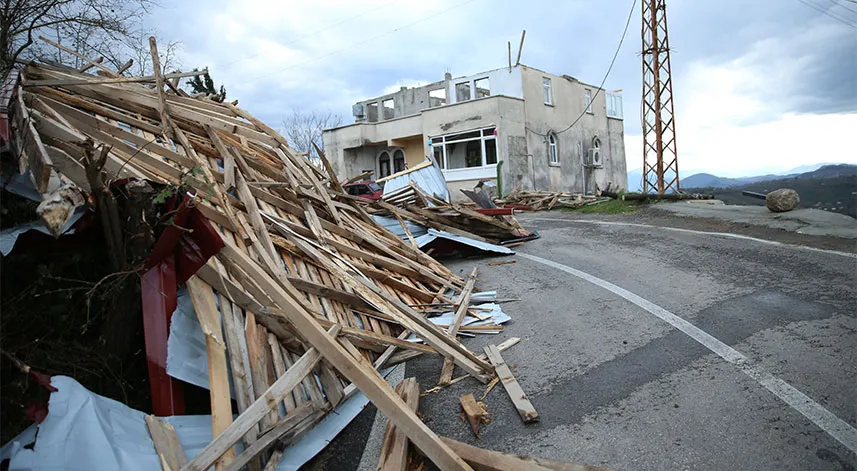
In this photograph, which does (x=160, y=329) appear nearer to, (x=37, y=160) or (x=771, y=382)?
(x=37, y=160)

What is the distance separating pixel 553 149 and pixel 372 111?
667 inches

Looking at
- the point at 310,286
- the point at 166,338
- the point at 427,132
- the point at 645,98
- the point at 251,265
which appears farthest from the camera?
the point at 427,132

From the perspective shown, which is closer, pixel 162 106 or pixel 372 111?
pixel 162 106

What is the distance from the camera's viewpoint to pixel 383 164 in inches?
1468

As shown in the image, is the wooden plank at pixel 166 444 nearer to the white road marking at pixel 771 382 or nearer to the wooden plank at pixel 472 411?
the wooden plank at pixel 472 411

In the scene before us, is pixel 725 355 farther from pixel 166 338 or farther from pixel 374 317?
pixel 166 338

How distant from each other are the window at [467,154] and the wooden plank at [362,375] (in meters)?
25.2

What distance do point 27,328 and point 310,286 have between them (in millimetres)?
2368

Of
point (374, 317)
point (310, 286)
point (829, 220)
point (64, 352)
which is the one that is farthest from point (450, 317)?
point (829, 220)

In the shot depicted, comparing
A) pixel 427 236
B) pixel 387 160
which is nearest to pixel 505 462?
pixel 427 236

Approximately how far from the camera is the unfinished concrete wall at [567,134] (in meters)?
30.5

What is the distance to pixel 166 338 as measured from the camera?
3.57 m

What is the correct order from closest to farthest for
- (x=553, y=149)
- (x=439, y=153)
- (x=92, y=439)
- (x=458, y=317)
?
(x=92, y=439) < (x=458, y=317) < (x=439, y=153) < (x=553, y=149)

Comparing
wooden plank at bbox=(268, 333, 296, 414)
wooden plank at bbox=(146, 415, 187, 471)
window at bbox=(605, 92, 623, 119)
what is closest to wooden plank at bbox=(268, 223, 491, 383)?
wooden plank at bbox=(268, 333, 296, 414)
